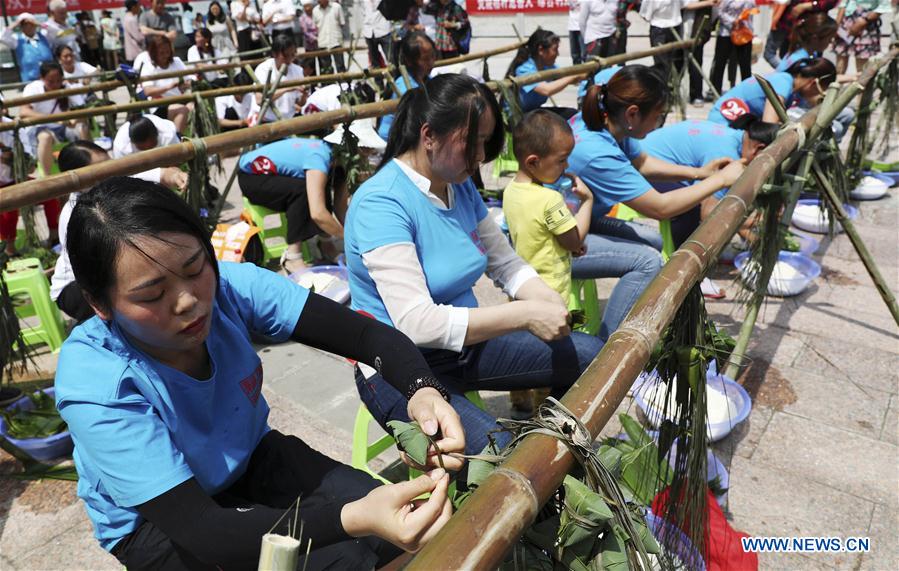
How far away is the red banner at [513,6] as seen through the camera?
42.5ft

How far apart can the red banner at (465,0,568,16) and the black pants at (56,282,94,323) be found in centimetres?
1164

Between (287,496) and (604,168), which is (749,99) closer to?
(604,168)

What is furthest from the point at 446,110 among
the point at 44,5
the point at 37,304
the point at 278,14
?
the point at 44,5

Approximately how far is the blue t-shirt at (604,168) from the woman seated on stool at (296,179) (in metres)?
1.50

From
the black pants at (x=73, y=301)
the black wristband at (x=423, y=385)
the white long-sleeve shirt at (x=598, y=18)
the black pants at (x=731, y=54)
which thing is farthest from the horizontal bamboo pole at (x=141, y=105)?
the black pants at (x=731, y=54)

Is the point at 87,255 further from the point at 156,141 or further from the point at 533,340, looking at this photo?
the point at 156,141

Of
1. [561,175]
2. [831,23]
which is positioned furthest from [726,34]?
[561,175]

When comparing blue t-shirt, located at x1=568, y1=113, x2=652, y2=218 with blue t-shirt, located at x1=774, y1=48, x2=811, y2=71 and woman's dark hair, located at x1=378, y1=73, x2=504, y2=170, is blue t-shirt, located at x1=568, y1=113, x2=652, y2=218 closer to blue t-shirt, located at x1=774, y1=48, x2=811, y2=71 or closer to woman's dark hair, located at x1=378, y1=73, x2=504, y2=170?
woman's dark hair, located at x1=378, y1=73, x2=504, y2=170

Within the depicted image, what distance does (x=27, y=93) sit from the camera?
22.1 feet

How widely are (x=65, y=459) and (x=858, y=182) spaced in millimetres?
5823

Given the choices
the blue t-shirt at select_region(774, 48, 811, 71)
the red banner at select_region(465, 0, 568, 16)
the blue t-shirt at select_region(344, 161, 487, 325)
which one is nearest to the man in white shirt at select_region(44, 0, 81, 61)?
the red banner at select_region(465, 0, 568, 16)

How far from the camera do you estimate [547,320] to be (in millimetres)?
1964

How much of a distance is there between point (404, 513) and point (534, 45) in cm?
539

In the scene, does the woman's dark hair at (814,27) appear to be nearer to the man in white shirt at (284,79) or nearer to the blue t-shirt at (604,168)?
the blue t-shirt at (604,168)
